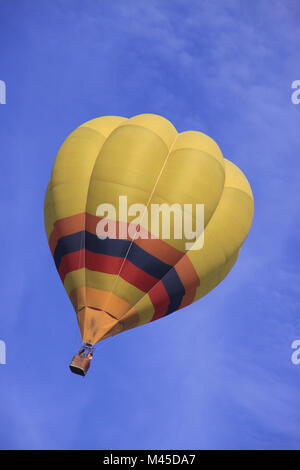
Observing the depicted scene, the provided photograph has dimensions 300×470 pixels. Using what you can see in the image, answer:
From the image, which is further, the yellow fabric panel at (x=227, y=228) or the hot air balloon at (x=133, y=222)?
the yellow fabric panel at (x=227, y=228)

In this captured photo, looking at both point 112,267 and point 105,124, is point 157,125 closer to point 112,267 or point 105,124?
point 105,124

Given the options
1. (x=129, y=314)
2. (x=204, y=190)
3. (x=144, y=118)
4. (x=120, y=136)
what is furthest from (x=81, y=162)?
(x=129, y=314)

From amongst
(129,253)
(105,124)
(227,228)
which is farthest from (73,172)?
(227,228)

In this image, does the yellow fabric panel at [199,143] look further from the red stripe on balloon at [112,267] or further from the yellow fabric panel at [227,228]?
the red stripe on balloon at [112,267]

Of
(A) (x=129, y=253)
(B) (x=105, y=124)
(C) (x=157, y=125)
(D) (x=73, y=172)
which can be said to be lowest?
(A) (x=129, y=253)

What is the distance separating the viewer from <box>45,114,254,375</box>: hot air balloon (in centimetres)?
1352

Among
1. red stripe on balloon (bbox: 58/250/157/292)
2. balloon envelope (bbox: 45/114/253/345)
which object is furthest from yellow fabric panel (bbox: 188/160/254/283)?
red stripe on balloon (bbox: 58/250/157/292)

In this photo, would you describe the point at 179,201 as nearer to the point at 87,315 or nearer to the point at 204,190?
the point at 204,190

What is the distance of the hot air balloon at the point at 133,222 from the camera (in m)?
13.5

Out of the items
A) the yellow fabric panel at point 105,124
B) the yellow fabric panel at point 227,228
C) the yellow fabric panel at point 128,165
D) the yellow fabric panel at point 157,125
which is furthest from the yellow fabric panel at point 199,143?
the yellow fabric panel at point 105,124

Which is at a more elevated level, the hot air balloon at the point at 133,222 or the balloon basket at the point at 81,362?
the hot air balloon at the point at 133,222

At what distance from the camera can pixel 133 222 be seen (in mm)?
13594

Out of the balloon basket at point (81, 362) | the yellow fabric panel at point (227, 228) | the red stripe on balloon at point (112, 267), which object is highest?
the yellow fabric panel at point (227, 228)

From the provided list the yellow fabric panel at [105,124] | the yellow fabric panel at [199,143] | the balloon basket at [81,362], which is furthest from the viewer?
the yellow fabric panel at [105,124]
